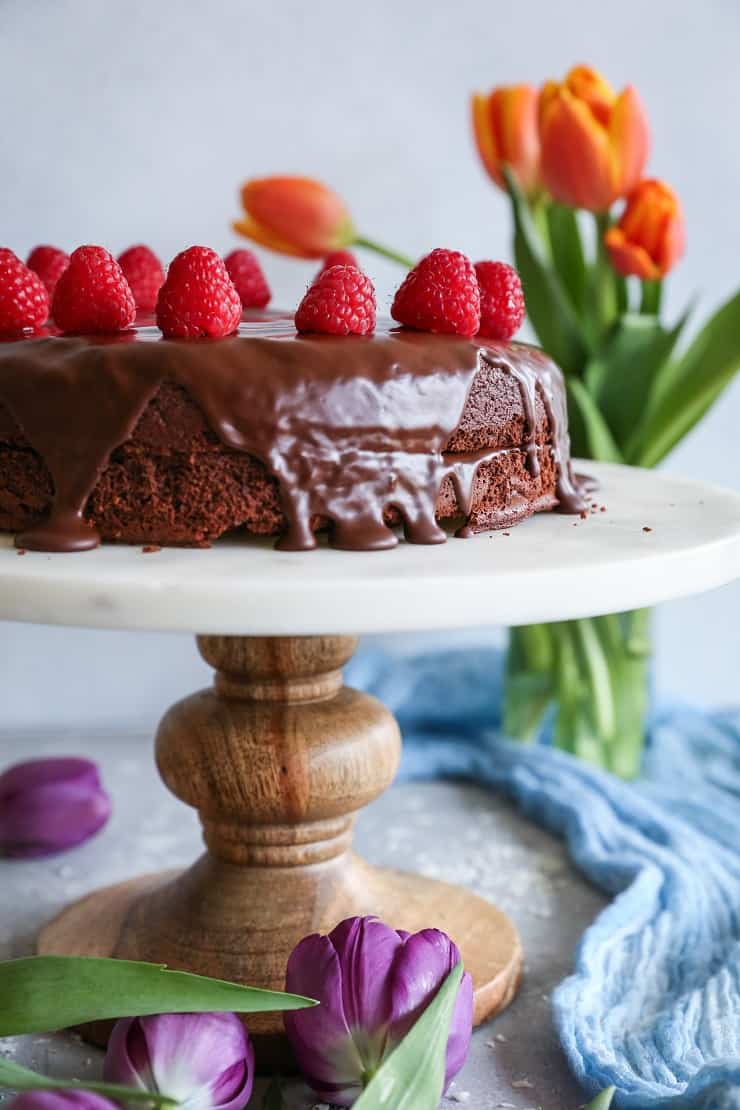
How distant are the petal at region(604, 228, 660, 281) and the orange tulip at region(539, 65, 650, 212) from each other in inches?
2.0

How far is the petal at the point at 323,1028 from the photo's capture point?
3.19 feet

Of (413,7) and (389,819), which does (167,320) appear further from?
(413,7)

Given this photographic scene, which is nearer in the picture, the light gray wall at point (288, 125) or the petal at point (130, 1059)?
the petal at point (130, 1059)

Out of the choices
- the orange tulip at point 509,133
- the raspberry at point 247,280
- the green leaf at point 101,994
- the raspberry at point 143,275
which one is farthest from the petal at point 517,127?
the green leaf at point 101,994

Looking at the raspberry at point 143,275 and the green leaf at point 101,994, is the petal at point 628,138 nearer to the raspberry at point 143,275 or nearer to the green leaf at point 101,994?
the raspberry at point 143,275

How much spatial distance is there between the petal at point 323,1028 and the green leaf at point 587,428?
86 centimetres

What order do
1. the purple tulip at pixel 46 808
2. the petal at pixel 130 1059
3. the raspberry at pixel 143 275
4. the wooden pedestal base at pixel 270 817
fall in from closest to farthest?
the petal at pixel 130 1059 → the wooden pedestal base at pixel 270 817 → the raspberry at pixel 143 275 → the purple tulip at pixel 46 808

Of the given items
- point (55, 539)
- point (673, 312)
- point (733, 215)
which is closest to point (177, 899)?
point (55, 539)

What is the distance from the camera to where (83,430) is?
3.31 feet

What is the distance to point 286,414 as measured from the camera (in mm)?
993

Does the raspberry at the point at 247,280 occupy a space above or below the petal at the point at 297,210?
below

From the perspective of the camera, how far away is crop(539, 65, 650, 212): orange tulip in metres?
1.55

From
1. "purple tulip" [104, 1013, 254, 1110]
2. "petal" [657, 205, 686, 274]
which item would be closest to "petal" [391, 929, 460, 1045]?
"purple tulip" [104, 1013, 254, 1110]

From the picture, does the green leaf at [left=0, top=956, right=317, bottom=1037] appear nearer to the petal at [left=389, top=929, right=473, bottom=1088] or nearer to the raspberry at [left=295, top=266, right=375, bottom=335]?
the petal at [left=389, top=929, right=473, bottom=1088]
